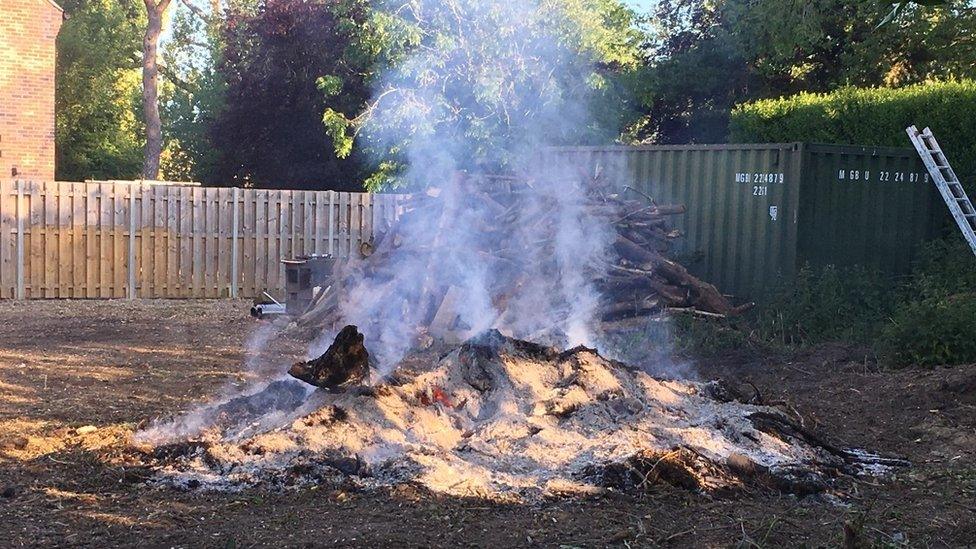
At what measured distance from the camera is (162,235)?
18.5 m

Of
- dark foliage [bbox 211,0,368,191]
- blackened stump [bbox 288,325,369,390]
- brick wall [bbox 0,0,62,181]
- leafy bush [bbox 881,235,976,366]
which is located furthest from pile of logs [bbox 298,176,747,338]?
brick wall [bbox 0,0,62,181]

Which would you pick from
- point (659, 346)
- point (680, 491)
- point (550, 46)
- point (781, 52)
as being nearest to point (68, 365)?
point (659, 346)

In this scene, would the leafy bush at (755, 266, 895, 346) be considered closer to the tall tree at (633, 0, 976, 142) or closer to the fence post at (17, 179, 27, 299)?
the tall tree at (633, 0, 976, 142)

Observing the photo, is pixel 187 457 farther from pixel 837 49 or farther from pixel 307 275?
pixel 837 49

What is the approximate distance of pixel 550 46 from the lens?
1853 centimetres

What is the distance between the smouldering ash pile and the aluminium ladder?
7181mm

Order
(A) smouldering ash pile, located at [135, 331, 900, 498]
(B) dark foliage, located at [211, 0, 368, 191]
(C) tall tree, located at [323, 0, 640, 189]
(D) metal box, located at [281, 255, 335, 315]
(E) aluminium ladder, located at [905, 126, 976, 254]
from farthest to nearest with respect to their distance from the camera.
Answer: (B) dark foliage, located at [211, 0, 368, 191] < (C) tall tree, located at [323, 0, 640, 189] < (D) metal box, located at [281, 255, 335, 315] < (E) aluminium ladder, located at [905, 126, 976, 254] < (A) smouldering ash pile, located at [135, 331, 900, 498]

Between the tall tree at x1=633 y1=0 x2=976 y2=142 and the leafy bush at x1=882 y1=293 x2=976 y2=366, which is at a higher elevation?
the tall tree at x1=633 y1=0 x2=976 y2=142

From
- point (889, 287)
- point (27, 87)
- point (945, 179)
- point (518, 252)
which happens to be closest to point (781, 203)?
point (889, 287)

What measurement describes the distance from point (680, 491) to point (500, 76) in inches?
518

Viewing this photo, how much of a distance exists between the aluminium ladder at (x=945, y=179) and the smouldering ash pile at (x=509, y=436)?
7.18 meters

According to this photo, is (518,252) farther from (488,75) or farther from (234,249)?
(234,249)

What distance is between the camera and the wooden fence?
17406 millimetres

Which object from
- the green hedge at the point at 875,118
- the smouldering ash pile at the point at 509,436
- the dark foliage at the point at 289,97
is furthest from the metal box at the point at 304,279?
the dark foliage at the point at 289,97
